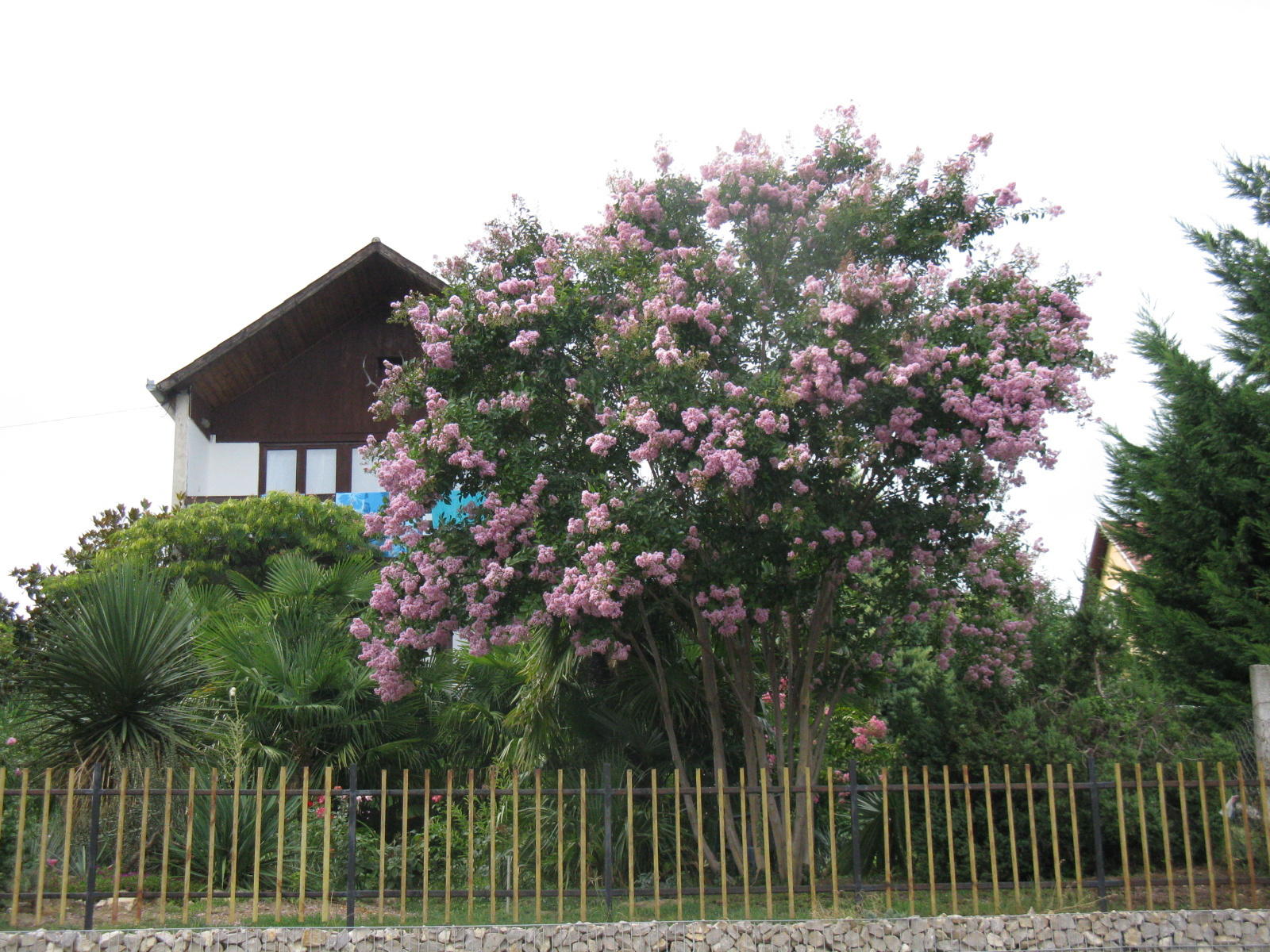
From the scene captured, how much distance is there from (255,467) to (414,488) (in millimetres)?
12568

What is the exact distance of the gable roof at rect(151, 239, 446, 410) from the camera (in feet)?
68.7

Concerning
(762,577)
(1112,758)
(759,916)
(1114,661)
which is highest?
(762,577)

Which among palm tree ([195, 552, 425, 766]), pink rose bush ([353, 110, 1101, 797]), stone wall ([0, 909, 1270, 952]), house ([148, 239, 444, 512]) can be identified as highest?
house ([148, 239, 444, 512])

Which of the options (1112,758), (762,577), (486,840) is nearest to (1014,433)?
(762,577)

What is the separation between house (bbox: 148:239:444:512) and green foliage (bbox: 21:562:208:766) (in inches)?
383

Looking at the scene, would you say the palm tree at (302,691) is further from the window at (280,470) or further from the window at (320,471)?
the window at (280,470)

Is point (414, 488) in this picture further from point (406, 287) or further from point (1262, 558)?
point (406, 287)

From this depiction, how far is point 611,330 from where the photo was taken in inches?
414

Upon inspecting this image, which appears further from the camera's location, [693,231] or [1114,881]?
[693,231]

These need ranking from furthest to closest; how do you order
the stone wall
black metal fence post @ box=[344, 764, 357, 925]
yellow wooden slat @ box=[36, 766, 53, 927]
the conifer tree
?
the conifer tree, black metal fence post @ box=[344, 764, 357, 925], yellow wooden slat @ box=[36, 766, 53, 927], the stone wall

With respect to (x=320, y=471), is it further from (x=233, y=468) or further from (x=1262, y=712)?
(x=1262, y=712)

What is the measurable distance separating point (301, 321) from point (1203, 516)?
15.7 meters

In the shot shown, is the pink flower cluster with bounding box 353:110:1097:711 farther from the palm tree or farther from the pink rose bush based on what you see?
the palm tree

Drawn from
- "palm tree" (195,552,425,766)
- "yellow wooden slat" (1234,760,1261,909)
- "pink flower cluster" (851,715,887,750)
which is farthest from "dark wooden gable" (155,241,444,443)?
"yellow wooden slat" (1234,760,1261,909)
